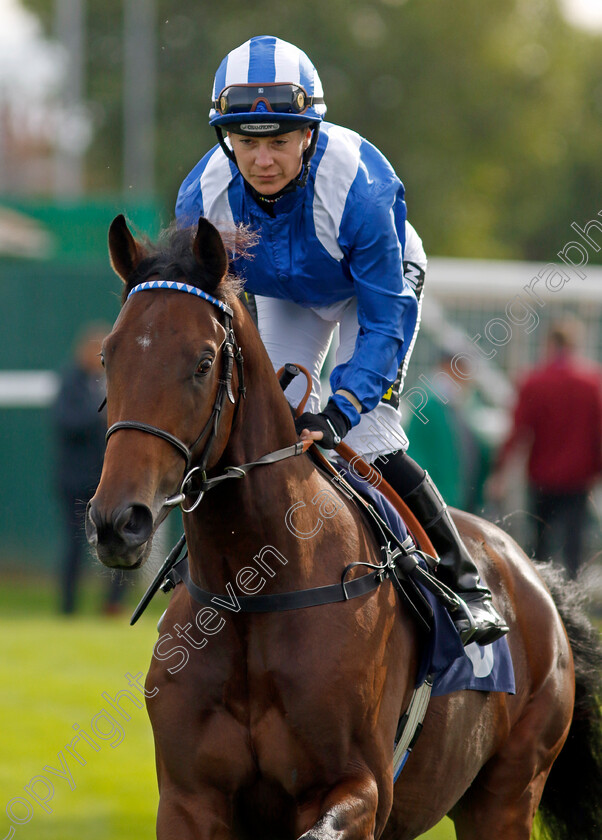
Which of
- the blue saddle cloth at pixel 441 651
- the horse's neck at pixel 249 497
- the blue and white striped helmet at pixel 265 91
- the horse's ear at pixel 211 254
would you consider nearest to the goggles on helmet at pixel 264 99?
the blue and white striped helmet at pixel 265 91

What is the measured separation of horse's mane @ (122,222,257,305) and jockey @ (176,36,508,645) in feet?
0.60

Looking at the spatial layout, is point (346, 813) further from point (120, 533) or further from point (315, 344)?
point (315, 344)

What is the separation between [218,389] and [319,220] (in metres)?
0.78

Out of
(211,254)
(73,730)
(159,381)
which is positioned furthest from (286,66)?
(73,730)

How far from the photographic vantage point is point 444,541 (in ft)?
12.9

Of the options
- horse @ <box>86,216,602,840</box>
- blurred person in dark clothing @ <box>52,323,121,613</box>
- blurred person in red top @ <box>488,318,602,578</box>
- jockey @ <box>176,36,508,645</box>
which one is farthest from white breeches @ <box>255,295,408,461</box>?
blurred person in dark clothing @ <box>52,323,121,613</box>

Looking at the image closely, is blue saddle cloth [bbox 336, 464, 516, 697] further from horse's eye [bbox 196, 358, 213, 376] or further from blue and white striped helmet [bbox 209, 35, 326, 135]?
blue and white striped helmet [bbox 209, 35, 326, 135]

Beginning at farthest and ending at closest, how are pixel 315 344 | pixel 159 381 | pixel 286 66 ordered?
pixel 315 344 < pixel 286 66 < pixel 159 381

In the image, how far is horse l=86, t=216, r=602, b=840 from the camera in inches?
113

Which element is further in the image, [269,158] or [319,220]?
[319,220]

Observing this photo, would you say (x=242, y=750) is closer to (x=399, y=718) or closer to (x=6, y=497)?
(x=399, y=718)

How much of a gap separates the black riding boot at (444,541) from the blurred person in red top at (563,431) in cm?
573

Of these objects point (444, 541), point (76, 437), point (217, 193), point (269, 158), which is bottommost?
point (76, 437)

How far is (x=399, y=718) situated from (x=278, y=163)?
1.66 metres
